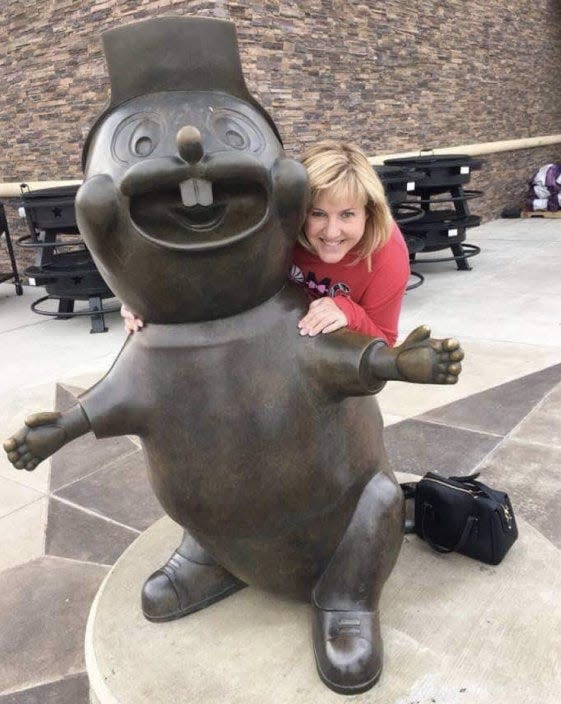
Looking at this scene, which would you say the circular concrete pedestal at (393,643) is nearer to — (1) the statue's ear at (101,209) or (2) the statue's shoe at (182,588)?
(2) the statue's shoe at (182,588)

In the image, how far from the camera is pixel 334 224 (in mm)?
1835

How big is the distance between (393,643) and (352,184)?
129cm

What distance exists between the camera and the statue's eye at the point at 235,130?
1603mm

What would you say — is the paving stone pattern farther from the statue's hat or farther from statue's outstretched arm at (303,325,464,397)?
the statue's hat

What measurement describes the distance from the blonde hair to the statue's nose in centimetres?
38

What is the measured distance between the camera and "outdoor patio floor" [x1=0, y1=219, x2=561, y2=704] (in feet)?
8.13

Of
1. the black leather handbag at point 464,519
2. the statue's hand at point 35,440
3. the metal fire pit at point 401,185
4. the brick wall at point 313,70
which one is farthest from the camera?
the brick wall at point 313,70

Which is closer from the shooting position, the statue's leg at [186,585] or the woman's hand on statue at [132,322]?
the woman's hand on statue at [132,322]

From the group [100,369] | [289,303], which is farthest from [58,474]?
[289,303]

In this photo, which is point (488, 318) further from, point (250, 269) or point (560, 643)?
point (250, 269)

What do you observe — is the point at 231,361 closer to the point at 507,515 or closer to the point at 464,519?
the point at 464,519

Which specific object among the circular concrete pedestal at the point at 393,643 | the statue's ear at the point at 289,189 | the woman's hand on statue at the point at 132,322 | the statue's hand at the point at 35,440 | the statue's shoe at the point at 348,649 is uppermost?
the statue's ear at the point at 289,189

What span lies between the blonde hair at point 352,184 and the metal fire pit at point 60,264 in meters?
4.48

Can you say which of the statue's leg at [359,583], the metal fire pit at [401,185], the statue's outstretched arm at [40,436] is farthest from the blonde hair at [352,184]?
the metal fire pit at [401,185]
